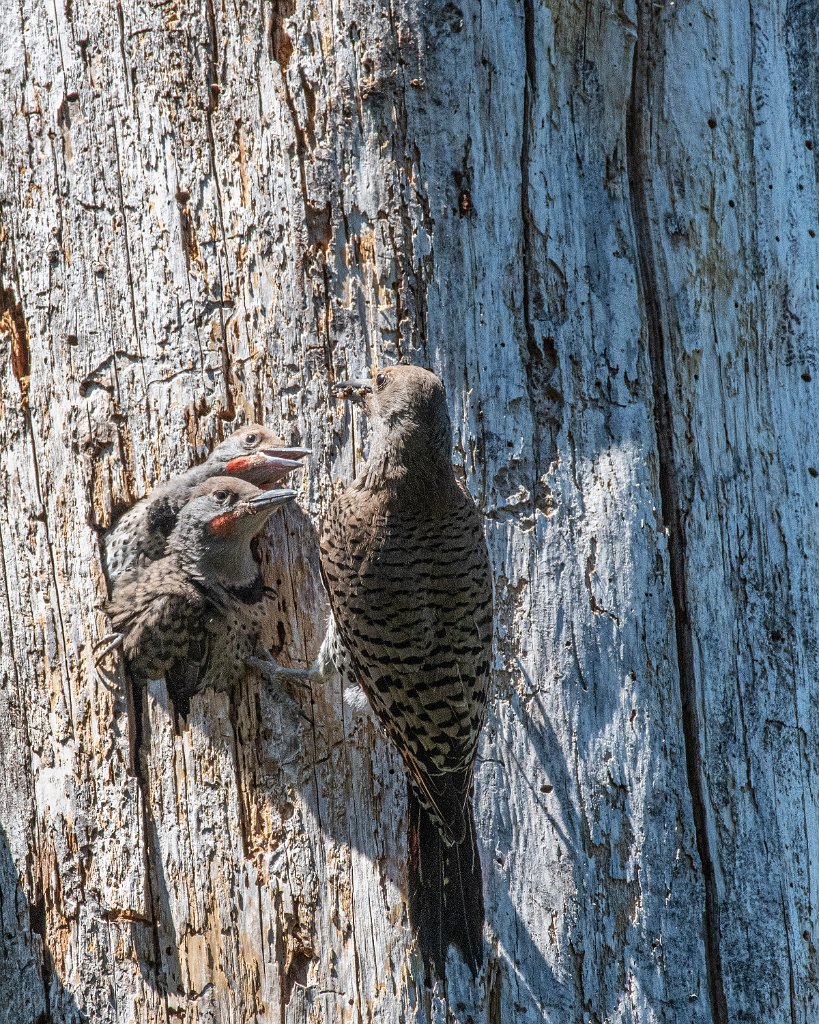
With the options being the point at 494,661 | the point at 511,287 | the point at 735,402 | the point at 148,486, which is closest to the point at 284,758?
the point at 494,661

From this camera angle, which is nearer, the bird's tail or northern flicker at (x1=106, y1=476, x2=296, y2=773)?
the bird's tail

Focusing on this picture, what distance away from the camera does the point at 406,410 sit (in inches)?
122

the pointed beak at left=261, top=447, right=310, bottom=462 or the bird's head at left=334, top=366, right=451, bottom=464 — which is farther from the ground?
the bird's head at left=334, top=366, right=451, bottom=464

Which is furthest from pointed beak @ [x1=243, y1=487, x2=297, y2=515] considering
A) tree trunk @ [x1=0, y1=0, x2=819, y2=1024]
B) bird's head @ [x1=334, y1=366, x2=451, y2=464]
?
bird's head @ [x1=334, y1=366, x2=451, y2=464]

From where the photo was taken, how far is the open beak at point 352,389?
10.6 ft

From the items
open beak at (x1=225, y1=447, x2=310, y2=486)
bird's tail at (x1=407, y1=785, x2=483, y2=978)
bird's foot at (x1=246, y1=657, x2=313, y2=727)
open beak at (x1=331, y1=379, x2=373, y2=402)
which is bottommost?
bird's tail at (x1=407, y1=785, x2=483, y2=978)

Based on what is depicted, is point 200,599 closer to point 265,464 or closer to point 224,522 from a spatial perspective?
point 224,522

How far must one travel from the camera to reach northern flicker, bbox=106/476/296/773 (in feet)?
10.7

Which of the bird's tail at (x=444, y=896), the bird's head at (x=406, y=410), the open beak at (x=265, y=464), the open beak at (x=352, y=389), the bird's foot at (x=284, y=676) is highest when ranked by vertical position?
the open beak at (x=352, y=389)

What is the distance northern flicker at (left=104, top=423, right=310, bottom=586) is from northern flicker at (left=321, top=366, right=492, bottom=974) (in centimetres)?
24

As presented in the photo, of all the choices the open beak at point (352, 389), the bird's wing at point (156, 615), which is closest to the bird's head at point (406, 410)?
the open beak at point (352, 389)

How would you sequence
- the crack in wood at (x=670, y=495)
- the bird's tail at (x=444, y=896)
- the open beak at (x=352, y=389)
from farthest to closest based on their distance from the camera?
the open beak at (x=352, y=389)
the crack in wood at (x=670, y=495)
the bird's tail at (x=444, y=896)

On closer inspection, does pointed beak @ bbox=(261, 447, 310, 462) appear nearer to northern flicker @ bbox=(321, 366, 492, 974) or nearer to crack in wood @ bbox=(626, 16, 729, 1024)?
northern flicker @ bbox=(321, 366, 492, 974)

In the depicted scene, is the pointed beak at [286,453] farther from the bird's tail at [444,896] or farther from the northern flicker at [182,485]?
the bird's tail at [444,896]
